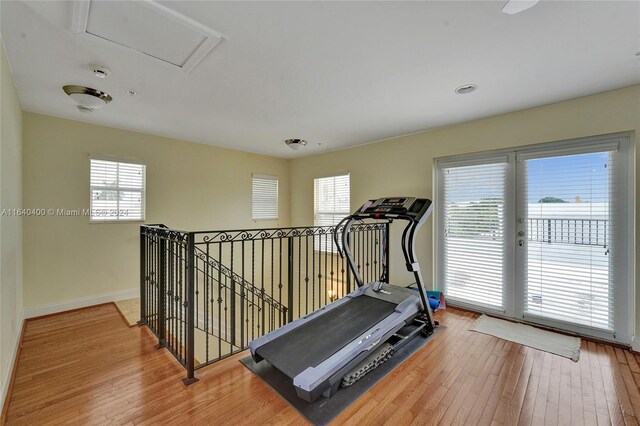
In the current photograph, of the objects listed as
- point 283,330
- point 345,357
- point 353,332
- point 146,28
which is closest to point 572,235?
point 353,332

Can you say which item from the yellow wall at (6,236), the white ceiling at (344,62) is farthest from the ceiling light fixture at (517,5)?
the yellow wall at (6,236)

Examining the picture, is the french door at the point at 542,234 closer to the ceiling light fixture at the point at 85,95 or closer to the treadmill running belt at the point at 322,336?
the treadmill running belt at the point at 322,336

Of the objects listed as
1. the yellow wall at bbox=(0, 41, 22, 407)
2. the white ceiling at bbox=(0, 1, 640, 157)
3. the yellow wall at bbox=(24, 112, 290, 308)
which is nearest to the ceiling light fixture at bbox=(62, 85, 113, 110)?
the white ceiling at bbox=(0, 1, 640, 157)

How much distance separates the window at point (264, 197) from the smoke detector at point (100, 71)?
134 inches

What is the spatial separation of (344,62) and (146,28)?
4.69ft

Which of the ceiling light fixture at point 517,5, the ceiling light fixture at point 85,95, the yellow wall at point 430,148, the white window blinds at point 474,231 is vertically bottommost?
the white window blinds at point 474,231

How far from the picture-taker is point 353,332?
8.27 feet

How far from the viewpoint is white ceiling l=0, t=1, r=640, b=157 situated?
1720mm

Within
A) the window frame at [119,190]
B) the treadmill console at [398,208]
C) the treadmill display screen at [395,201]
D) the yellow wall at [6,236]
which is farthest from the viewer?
the window frame at [119,190]

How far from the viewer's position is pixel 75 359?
2.51 meters

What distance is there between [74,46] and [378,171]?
4.00 meters

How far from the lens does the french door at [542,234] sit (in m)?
2.81

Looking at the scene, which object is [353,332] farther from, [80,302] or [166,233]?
[80,302]

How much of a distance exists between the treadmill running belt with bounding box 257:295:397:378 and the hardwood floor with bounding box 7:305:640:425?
0.23 metres
